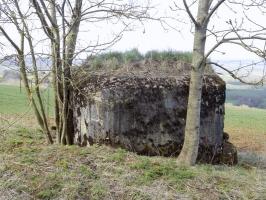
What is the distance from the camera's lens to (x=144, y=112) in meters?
8.25

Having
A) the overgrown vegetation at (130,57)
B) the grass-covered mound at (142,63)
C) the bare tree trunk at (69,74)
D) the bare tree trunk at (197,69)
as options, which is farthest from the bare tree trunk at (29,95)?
the bare tree trunk at (197,69)

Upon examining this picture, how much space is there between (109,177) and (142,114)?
194 centimetres

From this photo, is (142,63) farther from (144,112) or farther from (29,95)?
(29,95)

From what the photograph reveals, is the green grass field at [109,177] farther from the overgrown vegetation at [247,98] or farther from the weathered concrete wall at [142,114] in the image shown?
the overgrown vegetation at [247,98]

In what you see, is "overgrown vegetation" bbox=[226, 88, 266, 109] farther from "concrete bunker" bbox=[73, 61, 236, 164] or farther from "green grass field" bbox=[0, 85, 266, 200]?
"green grass field" bbox=[0, 85, 266, 200]

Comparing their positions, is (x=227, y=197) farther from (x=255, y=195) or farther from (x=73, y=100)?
(x=73, y=100)

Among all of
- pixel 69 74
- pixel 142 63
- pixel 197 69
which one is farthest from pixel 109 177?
pixel 142 63

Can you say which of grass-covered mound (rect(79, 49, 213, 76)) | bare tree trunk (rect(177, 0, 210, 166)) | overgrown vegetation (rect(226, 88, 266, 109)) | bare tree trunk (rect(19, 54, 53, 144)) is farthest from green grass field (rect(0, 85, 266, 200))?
overgrown vegetation (rect(226, 88, 266, 109))

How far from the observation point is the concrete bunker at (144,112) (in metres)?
8.12

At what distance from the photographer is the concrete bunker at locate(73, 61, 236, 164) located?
26.6 ft

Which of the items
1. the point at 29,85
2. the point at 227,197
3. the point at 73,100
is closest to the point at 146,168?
the point at 227,197

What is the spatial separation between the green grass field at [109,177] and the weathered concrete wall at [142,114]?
1.49ft

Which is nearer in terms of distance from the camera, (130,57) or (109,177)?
(109,177)

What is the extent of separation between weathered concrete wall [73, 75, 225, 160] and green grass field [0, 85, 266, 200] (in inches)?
17.9
